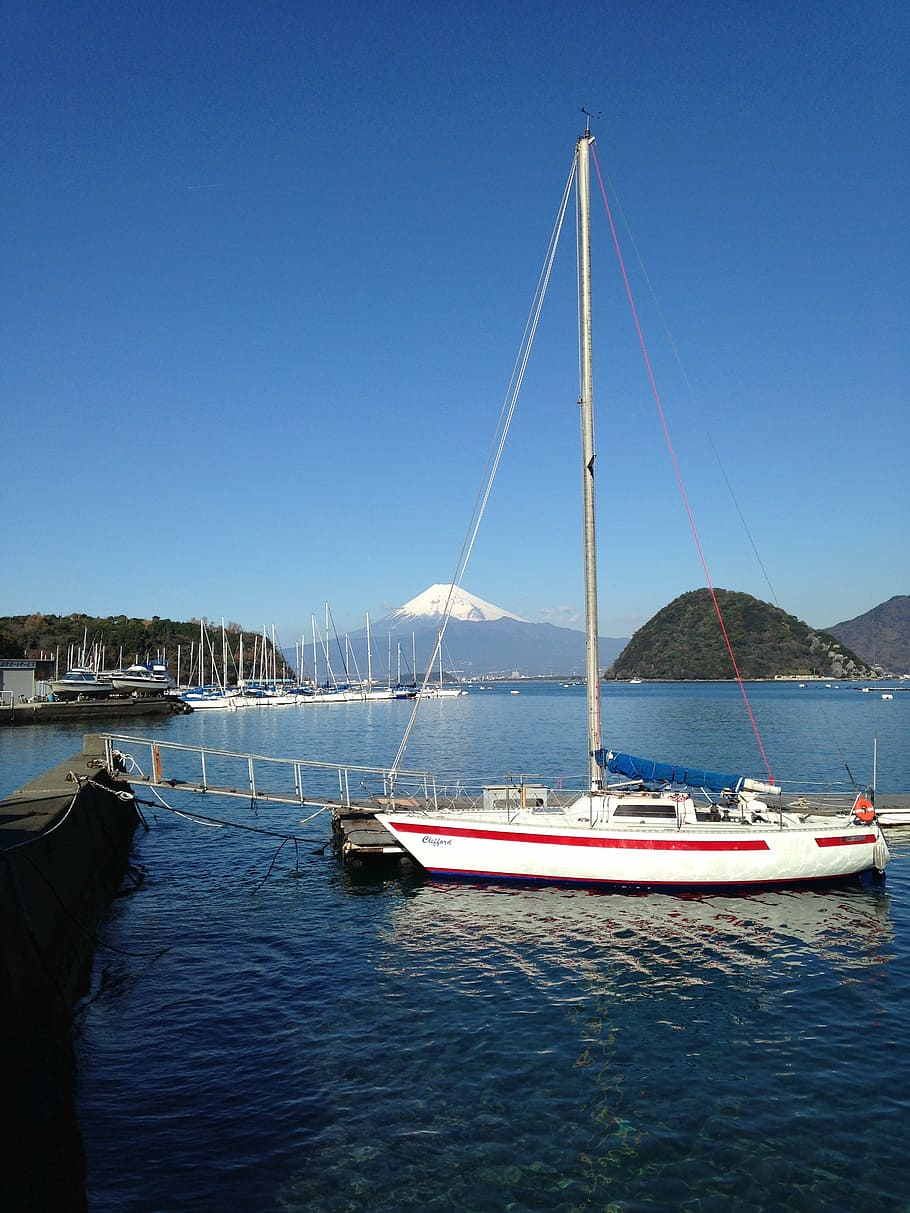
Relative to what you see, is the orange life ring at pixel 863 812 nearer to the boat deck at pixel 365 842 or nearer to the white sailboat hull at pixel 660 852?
the white sailboat hull at pixel 660 852

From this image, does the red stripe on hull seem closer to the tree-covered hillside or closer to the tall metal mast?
the tall metal mast

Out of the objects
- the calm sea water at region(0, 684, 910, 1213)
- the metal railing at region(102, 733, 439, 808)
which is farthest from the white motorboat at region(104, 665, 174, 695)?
the calm sea water at region(0, 684, 910, 1213)

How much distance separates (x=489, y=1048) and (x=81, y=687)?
113m

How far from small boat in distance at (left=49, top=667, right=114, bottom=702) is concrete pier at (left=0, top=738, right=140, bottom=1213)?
309ft

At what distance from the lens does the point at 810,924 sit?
2020 cm

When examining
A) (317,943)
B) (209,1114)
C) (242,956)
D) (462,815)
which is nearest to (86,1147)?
(209,1114)

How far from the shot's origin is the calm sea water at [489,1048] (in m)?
9.93

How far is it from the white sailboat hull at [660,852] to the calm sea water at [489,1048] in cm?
66

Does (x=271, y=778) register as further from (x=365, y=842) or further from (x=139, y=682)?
(x=139, y=682)

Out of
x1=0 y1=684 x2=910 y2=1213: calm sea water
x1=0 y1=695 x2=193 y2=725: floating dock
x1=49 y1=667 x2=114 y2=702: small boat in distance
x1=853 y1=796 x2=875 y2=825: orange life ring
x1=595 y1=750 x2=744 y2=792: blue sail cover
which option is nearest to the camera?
x1=0 y1=684 x2=910 y2=1213: calm sea water

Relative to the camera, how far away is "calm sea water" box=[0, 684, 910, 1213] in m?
9.93

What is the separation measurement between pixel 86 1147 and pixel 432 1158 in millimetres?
4541

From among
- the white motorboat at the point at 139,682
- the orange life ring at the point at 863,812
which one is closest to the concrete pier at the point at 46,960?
the orange life ring at the point at 863,812

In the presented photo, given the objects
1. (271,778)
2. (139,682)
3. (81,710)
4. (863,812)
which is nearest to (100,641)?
(139,682)
